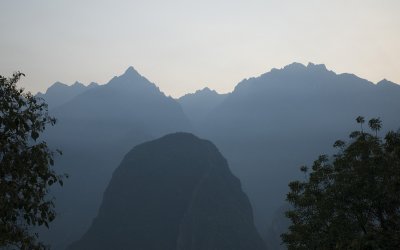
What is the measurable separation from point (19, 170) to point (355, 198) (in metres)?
14.9

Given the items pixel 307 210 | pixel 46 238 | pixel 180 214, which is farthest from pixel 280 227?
pixel 307 210

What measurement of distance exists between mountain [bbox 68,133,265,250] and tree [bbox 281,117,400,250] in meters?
101

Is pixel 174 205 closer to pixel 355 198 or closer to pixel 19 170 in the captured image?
pixel 355 198

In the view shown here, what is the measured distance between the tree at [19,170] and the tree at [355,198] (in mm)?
11921

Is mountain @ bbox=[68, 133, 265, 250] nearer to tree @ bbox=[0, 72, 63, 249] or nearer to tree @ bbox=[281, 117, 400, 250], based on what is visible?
tree @ bbox=[281, 117, 400, 250]

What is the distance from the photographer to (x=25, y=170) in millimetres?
11117

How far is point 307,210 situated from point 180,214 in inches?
4783

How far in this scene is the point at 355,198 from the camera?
766 inches

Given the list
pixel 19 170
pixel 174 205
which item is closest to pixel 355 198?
pixel 19 170

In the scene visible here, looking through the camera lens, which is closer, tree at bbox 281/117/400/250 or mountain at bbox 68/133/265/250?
tree at bbox 281/117/400/250

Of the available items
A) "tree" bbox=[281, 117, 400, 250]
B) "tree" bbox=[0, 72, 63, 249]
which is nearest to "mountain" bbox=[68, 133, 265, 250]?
"tree" bbox=[281, 117, 400, 250]

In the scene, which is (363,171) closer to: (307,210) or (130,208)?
(307,210)

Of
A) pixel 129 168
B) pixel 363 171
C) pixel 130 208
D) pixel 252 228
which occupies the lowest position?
pixel 363 171

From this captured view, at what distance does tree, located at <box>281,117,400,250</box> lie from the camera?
18.5m
